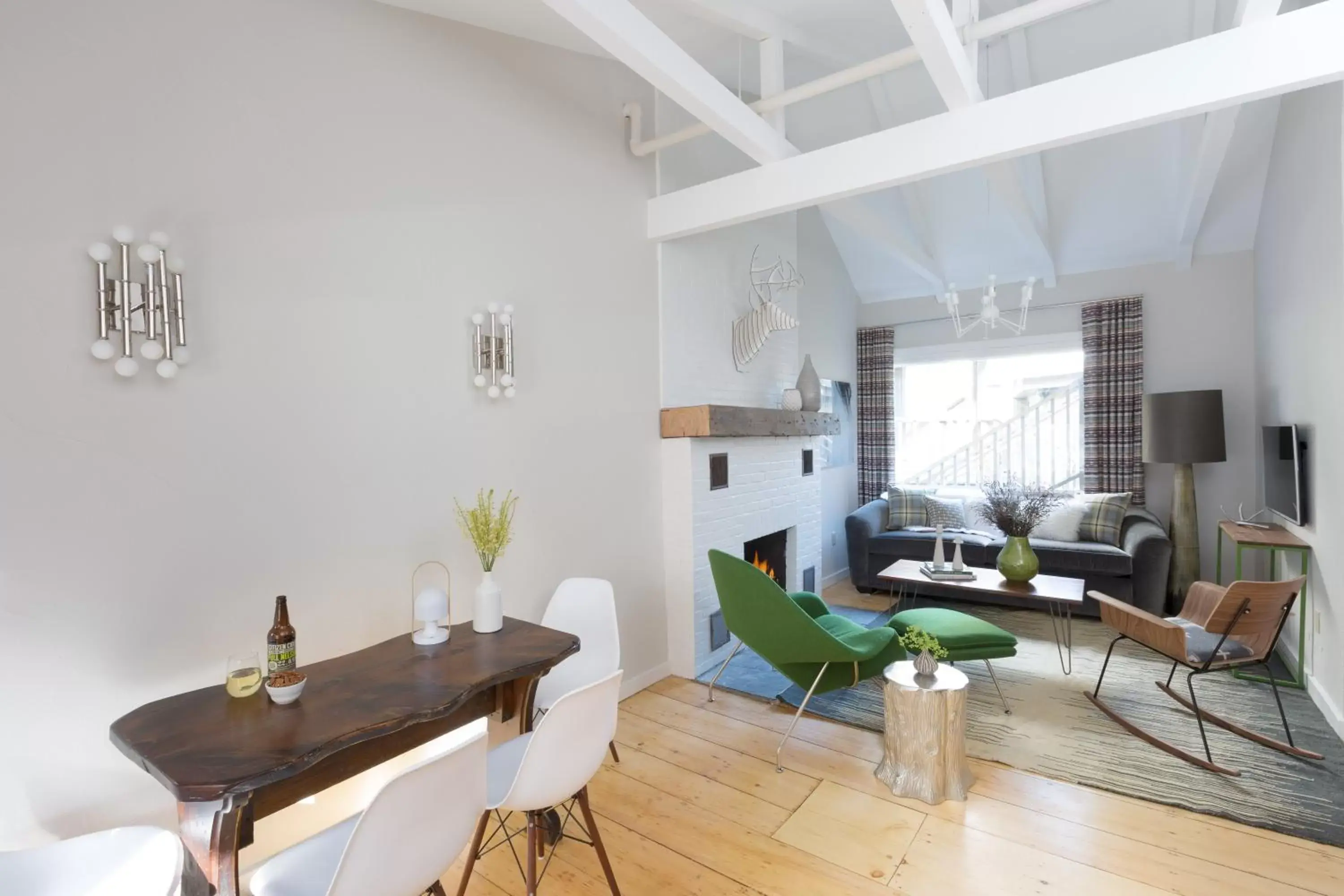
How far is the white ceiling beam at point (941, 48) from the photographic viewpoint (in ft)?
6.60

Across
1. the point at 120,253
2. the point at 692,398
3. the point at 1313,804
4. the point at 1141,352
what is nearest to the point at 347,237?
the point at 120,253

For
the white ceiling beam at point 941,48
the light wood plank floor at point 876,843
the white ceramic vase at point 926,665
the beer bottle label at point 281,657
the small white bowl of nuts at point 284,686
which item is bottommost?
the light wood plank floor at point 876,843

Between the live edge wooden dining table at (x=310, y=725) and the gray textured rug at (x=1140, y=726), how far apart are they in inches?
67.2

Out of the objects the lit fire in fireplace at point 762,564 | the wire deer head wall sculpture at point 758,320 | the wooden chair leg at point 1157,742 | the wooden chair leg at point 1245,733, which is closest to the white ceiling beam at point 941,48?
the wire deer head wall sculpture at point 758,320

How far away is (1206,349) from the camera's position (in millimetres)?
4949

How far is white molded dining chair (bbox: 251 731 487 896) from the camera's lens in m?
1.21

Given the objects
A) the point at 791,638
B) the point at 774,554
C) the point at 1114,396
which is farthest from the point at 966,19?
the point at 1114,396

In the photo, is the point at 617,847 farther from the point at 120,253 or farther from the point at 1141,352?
the point at 1141,352

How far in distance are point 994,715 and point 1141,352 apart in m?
3.53

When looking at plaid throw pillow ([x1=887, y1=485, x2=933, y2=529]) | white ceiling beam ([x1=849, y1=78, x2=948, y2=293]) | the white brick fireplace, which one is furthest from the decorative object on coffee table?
plaid throw pillow ([x1=887, y1=485, x2=933, y2=529])

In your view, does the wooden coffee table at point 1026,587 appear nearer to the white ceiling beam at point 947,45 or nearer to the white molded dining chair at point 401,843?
the white ceiling beam at point 947,45

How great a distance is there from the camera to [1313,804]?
2301 mm

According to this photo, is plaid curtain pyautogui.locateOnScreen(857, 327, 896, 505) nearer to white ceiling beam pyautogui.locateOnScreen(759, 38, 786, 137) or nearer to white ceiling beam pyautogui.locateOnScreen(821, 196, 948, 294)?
white ceiling beam pyautogui.locateOnScreen(821, 196, 948, 294)

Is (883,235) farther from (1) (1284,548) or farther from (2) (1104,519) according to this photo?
(1) (1284,548)
